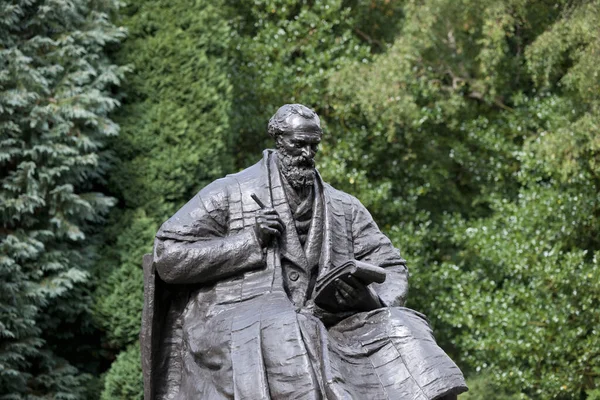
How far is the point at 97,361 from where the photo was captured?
16.9 meters

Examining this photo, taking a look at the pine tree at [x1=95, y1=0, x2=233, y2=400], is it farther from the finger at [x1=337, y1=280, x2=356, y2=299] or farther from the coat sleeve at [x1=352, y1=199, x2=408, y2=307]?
the finger at [x1=337, y1=280, x2=356, y2=299]

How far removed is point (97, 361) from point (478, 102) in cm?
599

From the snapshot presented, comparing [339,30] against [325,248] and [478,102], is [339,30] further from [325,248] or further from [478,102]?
[325,248]

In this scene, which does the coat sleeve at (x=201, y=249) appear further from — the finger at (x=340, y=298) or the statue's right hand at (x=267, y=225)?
the finger at (x=340, y=298)

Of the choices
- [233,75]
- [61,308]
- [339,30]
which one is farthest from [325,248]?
[339,30]

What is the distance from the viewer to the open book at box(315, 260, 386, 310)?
8.80 metres

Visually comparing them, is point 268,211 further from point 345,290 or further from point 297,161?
point 345,290

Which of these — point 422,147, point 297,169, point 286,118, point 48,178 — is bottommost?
point 422,147

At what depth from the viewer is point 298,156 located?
364 inches

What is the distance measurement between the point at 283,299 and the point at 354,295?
391 millimetres

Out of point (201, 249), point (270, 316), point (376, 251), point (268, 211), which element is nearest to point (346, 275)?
point (270, 316)

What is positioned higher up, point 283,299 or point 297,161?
point 297,161

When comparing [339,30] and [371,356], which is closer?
[371,356]

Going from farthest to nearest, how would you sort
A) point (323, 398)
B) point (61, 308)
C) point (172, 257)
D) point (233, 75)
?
point (233, 75)
point (61, 308)
point (172, 257)
point (323, 398)
